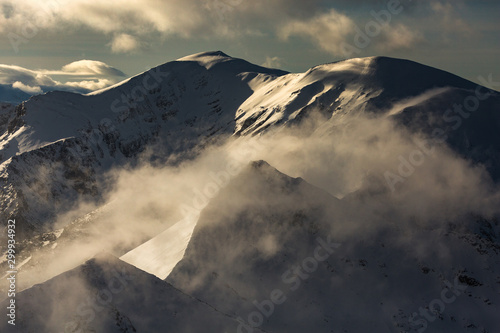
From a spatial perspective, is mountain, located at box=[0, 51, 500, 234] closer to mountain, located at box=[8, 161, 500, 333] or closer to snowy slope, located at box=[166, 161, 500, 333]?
mountain, located at box=[8, 161, 500, 333]

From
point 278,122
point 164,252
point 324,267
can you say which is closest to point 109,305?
point 164,252

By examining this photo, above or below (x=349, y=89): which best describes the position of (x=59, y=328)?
below

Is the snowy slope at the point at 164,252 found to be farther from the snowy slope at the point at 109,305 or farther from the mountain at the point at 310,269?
the snowy slope at the point at 109,305

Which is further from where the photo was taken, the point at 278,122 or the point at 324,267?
the point at 278,122

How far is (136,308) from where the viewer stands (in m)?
42.8

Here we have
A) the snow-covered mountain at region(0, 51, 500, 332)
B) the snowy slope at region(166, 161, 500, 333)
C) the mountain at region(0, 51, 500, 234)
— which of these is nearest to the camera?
the snow-covered mountain at region(0, 51, 500, 332)

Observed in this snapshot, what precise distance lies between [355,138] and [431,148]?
2136 cm

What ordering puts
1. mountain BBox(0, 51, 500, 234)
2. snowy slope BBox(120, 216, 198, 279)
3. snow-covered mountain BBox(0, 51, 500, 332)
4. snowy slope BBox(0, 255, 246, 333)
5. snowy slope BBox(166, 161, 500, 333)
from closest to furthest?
snowy slope BBox(0, 255, 246, 333) → snow-covered mountain BBox(0, 51, 500, 332) → snowy slope BBox(166, 161, 500, 333) → snowy slope BBox(120, 216, 198, 279) → mountain BBox(0, 51, 500, 234)

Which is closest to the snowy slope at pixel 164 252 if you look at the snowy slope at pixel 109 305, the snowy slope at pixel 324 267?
the snowy slope at pixel 324 267

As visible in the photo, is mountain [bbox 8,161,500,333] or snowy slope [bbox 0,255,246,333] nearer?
snowy slope [bbox 0,255,246,333]

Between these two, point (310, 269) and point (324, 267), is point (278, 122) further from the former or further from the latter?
point (310, 269)

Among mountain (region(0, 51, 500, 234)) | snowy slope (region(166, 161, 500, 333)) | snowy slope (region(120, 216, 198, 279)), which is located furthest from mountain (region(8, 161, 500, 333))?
mountain (region(0, 51, 500, 234))

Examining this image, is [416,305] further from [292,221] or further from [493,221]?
[493,221]

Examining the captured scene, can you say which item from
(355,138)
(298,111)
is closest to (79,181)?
(298,111)
